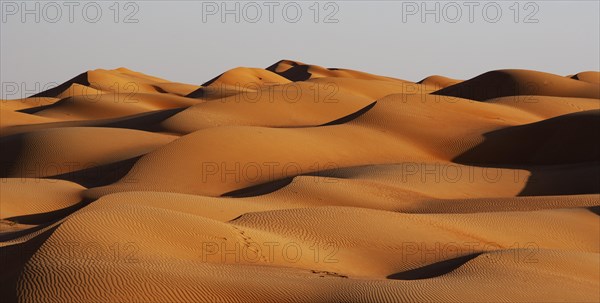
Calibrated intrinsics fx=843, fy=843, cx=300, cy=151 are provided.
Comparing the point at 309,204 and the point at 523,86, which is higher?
the point at 523,86

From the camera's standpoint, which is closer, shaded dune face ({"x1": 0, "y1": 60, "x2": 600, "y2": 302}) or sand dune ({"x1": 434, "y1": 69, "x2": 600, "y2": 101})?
shaded dune face ({"x1": 0, "y1": 60, "x2": 600, "y2": 302})

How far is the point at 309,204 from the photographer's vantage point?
1516 centimetres

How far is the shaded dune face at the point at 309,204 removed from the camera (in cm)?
780

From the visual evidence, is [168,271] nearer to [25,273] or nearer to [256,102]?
[25,273]

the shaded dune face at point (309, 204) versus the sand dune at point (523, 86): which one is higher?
the sand dune at point (523, 86)

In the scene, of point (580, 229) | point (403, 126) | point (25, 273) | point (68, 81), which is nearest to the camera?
point (25, 273)

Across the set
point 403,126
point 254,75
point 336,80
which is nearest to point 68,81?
point 254,75

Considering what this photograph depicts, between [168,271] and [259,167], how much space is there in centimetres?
1342

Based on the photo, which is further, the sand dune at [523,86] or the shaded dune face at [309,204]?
the sand dune at [523,86]

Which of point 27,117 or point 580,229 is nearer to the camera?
point 580,229

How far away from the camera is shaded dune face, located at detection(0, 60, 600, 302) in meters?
7.80

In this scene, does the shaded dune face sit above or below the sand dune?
below

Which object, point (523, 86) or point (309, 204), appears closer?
point (309, 204)

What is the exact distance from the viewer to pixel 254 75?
73438 millimetres
